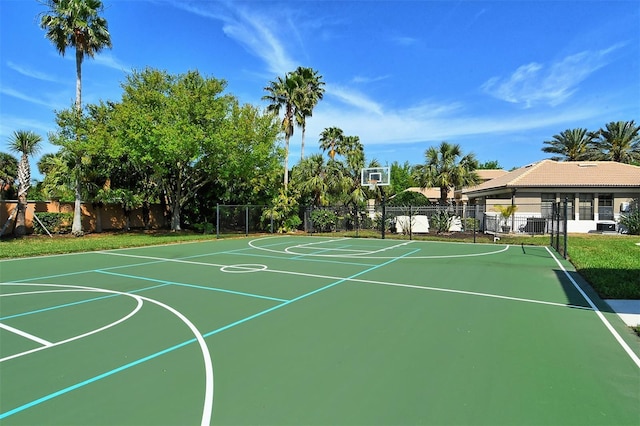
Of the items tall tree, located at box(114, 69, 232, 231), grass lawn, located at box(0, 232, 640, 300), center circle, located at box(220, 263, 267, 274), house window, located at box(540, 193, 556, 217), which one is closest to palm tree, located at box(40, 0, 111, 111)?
tall tree, located at box(114, 69, 232, 231)

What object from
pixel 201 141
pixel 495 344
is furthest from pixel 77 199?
pixel 495 344

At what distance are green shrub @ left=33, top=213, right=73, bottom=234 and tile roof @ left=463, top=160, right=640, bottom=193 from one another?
Result: 2759cm

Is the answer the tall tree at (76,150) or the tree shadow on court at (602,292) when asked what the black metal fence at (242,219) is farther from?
the tree shadow on court at (602,292)

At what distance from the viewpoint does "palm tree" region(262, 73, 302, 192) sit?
25.6m

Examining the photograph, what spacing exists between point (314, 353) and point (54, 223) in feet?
76.3

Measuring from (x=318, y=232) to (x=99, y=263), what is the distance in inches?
591

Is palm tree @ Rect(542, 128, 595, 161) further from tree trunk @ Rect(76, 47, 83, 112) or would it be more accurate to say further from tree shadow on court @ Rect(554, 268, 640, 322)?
tree trunk @ Rect(76, 47, 83, 112)

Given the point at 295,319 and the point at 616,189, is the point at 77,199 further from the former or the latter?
the point at 616,189

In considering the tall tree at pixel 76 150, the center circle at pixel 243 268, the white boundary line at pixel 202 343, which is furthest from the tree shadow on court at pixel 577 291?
the tall tree at pixel 76 150

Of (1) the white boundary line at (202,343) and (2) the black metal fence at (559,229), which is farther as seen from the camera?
(2) the black metal fence at (559,229)

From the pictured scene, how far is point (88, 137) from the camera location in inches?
802

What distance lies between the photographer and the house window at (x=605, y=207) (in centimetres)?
2278

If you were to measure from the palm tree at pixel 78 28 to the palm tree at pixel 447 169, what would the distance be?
22965 millimetres

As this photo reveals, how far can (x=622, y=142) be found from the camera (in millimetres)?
34719
